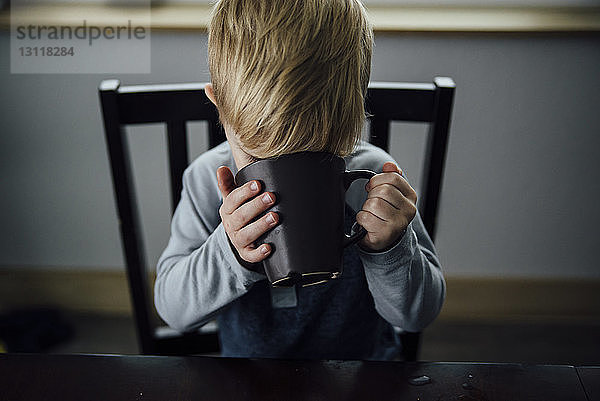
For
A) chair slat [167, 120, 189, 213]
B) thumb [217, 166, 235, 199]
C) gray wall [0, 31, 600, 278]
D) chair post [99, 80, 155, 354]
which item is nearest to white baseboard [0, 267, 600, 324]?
gray wall [0, 31, 600, 278]

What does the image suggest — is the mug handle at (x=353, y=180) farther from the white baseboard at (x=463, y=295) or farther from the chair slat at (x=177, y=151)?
the white baseboard at (x=463, y=295)

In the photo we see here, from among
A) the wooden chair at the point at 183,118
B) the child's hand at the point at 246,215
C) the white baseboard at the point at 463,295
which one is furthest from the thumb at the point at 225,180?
the white baseboard at the point at 463,295

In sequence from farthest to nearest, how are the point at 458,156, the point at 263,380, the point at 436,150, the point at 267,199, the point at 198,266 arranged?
1. the point at 458,156
2. the point at 436,150
3. the point at 198,266
4. the point at 263,380
5. the point at 267,199

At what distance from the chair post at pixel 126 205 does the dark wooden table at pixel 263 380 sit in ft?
0.90

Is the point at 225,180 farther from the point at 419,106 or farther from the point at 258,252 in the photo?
the point at 419,106

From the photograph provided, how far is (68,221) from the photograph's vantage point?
1576 mm

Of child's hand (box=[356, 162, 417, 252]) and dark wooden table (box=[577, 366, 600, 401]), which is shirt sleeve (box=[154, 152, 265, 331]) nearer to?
child's hand (box=[356, 162, 417, 252])

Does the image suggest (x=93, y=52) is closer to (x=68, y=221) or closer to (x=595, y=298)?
(x=68, y=221)

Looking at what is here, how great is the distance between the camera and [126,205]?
88 centimetres

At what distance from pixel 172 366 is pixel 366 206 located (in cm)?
27

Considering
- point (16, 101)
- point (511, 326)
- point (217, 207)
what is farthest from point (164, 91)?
point (511, 326)

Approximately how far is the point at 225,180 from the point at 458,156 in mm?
979

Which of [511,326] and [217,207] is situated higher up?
[217,207]

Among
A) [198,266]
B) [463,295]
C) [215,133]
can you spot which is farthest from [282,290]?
[463,295]
